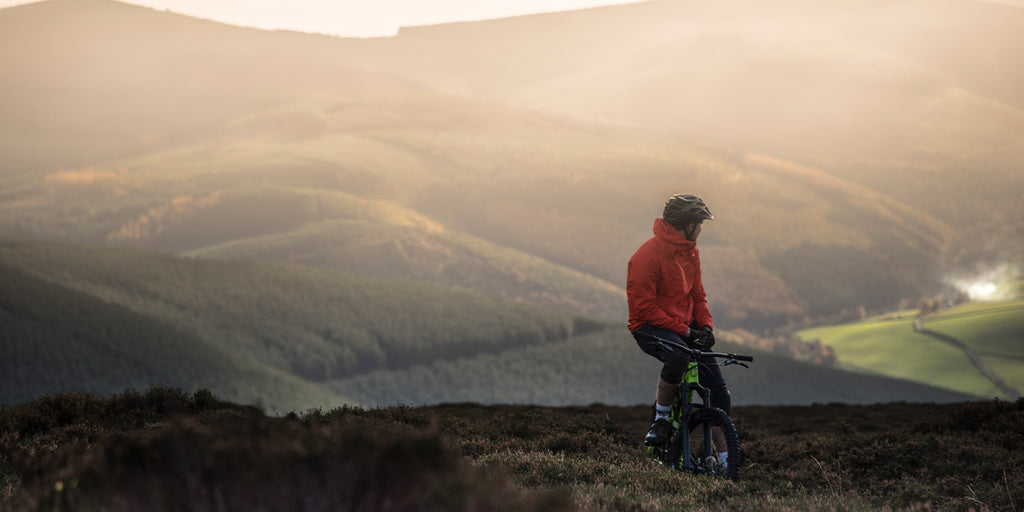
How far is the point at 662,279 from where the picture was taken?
6.38m

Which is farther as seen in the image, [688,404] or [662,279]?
[688,404]

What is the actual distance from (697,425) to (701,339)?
749 millimetres

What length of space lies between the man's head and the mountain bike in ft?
2.98

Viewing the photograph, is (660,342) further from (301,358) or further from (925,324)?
(925,324)

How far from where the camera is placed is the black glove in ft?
20.9

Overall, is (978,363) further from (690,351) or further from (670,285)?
(690,351)

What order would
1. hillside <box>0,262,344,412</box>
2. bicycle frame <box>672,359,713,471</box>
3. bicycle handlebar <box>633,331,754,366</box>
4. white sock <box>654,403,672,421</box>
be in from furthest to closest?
hillside <box>0,262,344,412</box>, white sock <box>654,403,672,421</box>, bicycle frame <box>672,359,713,471</box>, bicycle handlebar <box>633,331,754,366</box>

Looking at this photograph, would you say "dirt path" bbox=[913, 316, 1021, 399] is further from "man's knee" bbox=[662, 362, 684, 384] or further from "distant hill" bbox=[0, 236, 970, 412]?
"man's knee" bbox=[662, 362, 684, 384]

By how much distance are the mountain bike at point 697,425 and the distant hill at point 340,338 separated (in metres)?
32.8

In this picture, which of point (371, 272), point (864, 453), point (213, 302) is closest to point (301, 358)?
point (213, 302)

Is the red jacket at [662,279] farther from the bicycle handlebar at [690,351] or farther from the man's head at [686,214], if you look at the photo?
the bicycle handlebar at [690,351]

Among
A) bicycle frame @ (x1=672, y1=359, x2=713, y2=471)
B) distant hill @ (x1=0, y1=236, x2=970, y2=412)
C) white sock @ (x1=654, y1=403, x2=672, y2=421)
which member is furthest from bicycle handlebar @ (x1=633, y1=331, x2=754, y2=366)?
distant hill @ (x1=0, y1=236, x2=970, y2=412)

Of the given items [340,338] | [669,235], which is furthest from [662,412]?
[340,338]

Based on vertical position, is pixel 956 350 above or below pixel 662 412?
above
